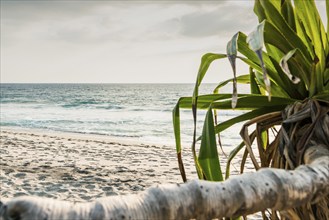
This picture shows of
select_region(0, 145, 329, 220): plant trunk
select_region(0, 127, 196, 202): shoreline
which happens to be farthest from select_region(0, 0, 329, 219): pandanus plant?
select_region(0, 127, 196, 202): shoreline

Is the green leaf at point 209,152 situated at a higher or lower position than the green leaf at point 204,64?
lower

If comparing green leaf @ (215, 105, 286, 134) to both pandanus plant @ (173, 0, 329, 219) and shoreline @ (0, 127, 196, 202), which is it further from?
shoreline @ (0, 127, 196, 202)

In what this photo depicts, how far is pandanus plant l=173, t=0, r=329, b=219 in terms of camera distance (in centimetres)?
84

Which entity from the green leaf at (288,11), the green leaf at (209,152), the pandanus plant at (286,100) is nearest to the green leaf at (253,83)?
the pandanus plant at (286,100)

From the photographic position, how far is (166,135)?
13.4 meters

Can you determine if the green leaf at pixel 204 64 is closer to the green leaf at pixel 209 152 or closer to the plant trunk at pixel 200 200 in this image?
the green leaf at pixel 209 152

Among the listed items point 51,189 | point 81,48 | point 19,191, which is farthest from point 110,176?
point 81,48

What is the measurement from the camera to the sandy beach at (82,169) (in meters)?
4.93

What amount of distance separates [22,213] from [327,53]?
946mm

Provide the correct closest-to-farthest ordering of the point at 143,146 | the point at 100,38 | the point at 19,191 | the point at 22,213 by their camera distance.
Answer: the point at 22,213 → the point at 19,191 → the point at 143,146 → the point at 100,38

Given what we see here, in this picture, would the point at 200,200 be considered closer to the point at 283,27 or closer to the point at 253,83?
the point at 283,27

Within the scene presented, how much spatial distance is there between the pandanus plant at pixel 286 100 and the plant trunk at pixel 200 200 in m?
0.31

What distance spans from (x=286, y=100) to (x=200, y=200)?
27.4 inches

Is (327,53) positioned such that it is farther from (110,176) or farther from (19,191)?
(110,176)
